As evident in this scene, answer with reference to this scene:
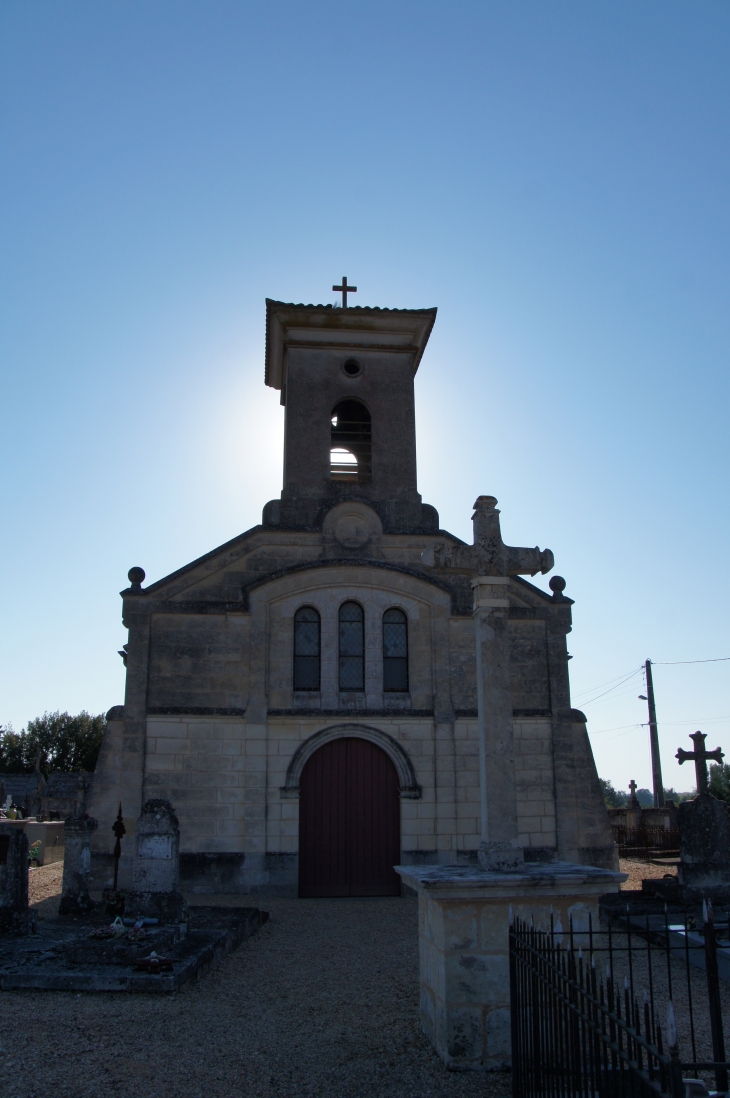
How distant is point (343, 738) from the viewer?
1609cm

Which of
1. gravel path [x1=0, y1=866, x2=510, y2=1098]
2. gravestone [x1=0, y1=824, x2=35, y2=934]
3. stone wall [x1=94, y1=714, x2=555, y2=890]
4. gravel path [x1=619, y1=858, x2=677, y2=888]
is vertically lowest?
gravel path [x1=619, y1=858, x2=677, y2=888]

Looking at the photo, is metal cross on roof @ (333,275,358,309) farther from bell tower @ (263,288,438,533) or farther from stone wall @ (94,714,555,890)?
stone wall @ (94,714,555,890)

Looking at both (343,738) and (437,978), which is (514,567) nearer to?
(437,978)

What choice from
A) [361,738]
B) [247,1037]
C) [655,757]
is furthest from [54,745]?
[247,1037]

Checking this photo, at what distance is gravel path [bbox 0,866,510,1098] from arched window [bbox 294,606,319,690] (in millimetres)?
6928

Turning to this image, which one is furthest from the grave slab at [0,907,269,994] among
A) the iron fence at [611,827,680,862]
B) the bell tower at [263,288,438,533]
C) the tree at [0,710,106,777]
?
the tree at [0,710,106,777]

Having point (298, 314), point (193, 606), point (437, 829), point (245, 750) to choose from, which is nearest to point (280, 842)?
point (245, 750)

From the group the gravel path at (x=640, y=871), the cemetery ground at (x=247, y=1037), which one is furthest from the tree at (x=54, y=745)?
the cemetery ground at (x=247, y=1037)

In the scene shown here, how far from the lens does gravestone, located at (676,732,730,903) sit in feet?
41.7

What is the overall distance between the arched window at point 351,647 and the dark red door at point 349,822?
1.12 metres

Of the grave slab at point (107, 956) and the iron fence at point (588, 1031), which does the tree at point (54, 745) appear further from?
the iron fence at point (588, 1031)

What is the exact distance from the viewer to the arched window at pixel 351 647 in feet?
54.4

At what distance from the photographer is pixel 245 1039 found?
6.73 metres

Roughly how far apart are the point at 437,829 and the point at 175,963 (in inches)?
308
